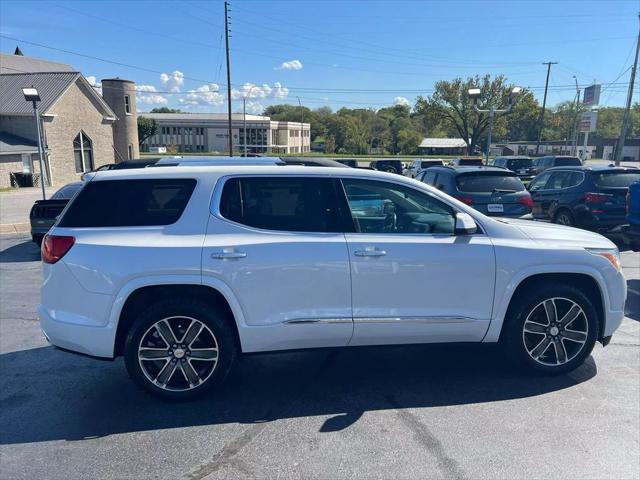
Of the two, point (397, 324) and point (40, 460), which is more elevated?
point (397, 324)

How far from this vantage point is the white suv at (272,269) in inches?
141

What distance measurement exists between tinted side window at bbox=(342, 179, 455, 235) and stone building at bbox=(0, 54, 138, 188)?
29765 mm

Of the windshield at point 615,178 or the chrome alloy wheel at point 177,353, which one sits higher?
the windshield at point 615,178

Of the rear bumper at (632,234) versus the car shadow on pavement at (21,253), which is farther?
the car shadow on pavement at (21,253)

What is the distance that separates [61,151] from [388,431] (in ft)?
113

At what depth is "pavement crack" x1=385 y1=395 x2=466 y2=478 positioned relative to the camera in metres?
2.96

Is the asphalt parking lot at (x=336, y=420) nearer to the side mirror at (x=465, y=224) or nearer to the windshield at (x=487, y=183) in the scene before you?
the side mirror at (x=465, y=224)

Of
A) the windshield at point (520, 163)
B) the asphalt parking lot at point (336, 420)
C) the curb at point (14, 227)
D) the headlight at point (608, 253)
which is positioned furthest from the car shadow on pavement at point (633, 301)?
the windshield at point (520, 163)

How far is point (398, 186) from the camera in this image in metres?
4.03

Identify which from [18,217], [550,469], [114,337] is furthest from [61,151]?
[550,469]

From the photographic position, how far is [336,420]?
3.54m

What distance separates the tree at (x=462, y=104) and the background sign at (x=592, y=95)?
17.5m

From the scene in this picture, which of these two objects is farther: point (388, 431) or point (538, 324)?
point (538, 324)

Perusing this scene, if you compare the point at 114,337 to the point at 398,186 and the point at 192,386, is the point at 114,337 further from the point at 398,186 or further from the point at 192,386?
the point at 398,186
